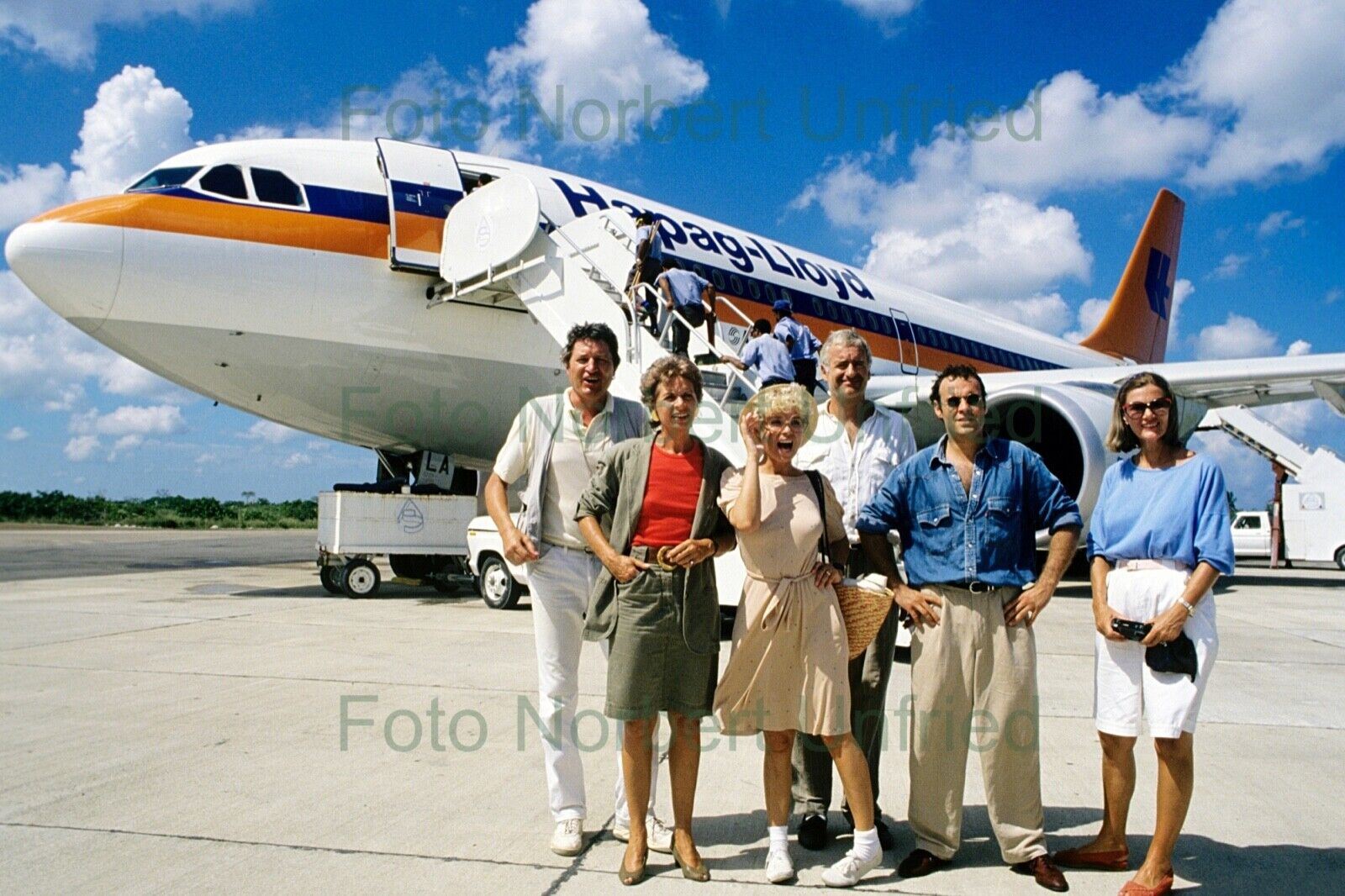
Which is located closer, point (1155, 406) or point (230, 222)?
point (1155, 406)

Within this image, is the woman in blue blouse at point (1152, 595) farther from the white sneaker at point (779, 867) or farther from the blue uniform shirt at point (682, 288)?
the blue uniform shirt at point (682, 288)

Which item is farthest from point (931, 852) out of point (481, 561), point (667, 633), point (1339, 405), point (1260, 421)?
point (1260, 421)

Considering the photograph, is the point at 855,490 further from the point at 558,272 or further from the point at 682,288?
the point at 558,272

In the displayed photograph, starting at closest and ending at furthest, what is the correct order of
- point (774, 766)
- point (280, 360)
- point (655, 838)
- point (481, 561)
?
point (774, 766) → point (655, 838) → point (280, 360) → point (481, 561)

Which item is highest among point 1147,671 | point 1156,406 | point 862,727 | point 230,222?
point 230,222

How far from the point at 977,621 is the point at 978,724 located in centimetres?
29

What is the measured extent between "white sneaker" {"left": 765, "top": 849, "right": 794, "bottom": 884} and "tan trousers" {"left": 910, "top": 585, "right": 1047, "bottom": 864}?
1.41 ft

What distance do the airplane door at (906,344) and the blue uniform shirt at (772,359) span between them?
22.9 ft

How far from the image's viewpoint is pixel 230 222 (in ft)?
25.6

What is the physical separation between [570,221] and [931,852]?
7443 millimetres

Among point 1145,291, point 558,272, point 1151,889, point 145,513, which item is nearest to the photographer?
point 1151,889

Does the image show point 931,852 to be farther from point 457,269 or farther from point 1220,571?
point 457,269

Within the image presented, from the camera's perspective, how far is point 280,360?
8.16m

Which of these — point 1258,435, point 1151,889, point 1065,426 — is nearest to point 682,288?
point 1065,426
